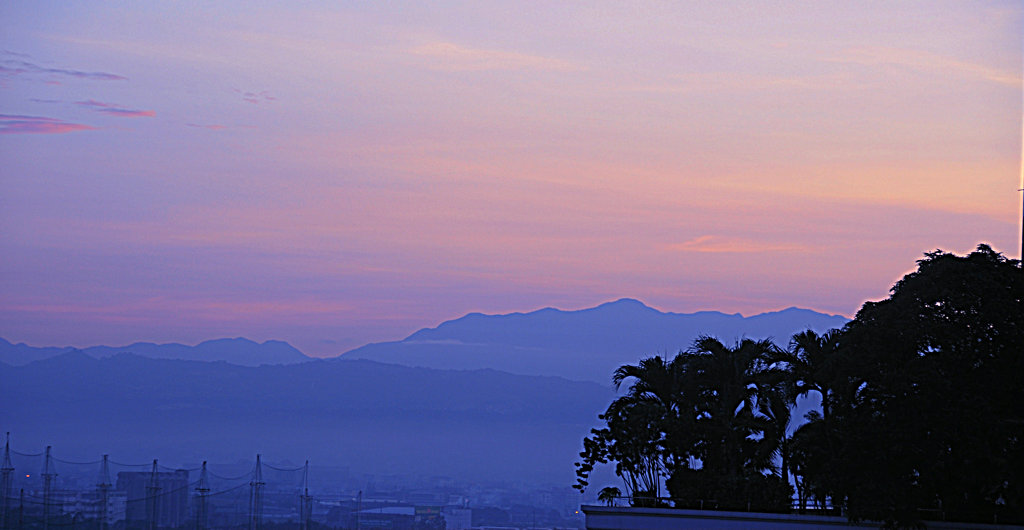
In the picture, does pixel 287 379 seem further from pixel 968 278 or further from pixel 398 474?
pixel 968 278

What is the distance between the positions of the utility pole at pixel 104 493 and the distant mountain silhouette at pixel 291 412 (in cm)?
3735

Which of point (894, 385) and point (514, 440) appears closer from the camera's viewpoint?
point (894, 385)

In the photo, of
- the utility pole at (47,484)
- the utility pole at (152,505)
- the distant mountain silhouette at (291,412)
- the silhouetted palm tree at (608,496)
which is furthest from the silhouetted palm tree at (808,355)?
the distant mountain silhouette at (291,412)

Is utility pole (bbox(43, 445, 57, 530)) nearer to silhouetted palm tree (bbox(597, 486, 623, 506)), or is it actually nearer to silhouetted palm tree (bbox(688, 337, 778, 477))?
silhouetted palm tree (bbox(597, 486, 623, 506))

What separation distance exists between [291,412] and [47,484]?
66832mm

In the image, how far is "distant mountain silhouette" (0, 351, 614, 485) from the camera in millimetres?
A: 98875

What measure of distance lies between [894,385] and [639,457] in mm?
10468

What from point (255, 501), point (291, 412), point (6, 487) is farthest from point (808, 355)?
point (291, 412)

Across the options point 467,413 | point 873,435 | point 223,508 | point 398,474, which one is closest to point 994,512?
point 873,435

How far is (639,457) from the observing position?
36.4 m

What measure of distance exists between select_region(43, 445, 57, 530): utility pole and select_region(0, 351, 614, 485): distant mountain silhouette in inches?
1357

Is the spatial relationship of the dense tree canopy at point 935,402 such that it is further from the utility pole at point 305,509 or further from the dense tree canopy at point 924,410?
the utility pole at point 305,509

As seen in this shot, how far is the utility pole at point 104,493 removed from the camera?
171ft

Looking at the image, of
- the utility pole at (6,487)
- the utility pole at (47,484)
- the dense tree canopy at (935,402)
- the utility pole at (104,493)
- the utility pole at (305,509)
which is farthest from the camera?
the utility pole at (305,509)
